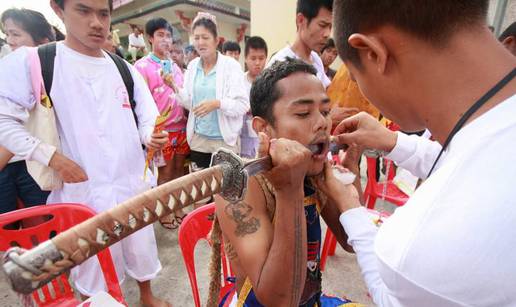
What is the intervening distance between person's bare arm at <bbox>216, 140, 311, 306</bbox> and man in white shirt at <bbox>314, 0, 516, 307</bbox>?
26 cm

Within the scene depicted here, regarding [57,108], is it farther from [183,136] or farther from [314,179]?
[183,136]

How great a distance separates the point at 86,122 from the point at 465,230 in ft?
5.80

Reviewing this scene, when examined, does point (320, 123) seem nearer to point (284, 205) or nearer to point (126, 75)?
point (284, 205)

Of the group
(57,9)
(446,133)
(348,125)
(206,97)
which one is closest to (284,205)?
(446,133)

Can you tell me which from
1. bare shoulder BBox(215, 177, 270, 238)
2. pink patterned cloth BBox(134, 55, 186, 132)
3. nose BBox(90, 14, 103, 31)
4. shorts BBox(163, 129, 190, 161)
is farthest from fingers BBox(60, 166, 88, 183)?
shorts BBox(163, 129, 190, 161)

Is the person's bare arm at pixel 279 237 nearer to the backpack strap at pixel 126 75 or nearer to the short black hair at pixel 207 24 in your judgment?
the backpack strap at pixel 126 75

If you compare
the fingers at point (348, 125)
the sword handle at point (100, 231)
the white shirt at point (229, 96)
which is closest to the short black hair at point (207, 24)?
the white shirt at point (229, 96)

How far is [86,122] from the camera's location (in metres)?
1.57

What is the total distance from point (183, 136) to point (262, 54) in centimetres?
165

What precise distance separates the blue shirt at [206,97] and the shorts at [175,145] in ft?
1.54

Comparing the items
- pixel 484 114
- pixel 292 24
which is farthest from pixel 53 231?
pixel 292 24

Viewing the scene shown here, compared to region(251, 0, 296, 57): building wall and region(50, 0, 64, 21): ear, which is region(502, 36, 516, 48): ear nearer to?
region(50, 0, 64, 21): ear

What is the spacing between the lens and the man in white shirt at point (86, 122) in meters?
1.47

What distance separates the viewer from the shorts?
11.2 ft
